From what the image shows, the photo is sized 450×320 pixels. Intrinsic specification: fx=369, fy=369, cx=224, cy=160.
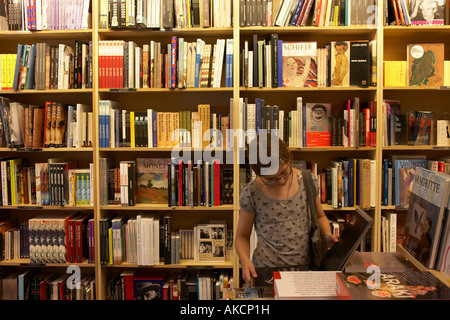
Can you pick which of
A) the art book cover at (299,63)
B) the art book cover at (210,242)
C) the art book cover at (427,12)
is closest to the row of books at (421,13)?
the art book cover at (427,12)

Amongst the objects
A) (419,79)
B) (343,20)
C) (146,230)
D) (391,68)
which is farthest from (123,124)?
(419,79)

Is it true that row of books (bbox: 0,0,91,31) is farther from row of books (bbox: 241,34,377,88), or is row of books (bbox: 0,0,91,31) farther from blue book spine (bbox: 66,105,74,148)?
row of books (bbox: 241,34,377,88)

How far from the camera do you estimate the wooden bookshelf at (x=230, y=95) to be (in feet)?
8.36

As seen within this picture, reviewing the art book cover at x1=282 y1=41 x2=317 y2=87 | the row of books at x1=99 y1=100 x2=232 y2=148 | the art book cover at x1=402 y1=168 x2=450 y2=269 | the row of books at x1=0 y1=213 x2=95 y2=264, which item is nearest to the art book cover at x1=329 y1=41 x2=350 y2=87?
the art book cover at x1=282 y1=41 x2=317 y2=87

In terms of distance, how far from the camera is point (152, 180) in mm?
2732

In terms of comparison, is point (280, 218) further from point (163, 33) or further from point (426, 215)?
point (163, 33)

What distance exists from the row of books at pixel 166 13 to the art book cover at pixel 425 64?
1306mm

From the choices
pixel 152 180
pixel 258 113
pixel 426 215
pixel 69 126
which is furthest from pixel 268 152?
pixel 69 126

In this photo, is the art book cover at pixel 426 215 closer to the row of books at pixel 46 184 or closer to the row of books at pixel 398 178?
the row of books at pixel 398 178

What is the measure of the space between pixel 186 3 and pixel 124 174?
1.27 m

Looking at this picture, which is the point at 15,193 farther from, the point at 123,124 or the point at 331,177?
the point at 331,177

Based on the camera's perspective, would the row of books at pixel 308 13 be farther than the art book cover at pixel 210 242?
No

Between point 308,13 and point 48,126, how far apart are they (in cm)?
201

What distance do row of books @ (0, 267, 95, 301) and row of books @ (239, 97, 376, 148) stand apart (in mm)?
1615
